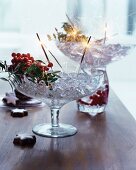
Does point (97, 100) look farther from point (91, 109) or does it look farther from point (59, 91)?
point (59, 91)

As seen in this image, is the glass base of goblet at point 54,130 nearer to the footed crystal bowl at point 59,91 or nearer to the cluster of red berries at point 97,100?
the footed crystal bowl at point 59,91

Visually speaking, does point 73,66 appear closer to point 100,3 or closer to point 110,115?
point 110,115

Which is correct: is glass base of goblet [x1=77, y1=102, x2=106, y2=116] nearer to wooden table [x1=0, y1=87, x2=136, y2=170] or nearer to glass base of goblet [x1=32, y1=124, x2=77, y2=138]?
wooden table [x1=0, y1=87, x2=136, y2=170]

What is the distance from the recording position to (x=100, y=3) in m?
3.61

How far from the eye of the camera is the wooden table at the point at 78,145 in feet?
2.45

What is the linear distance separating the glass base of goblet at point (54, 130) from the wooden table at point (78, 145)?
0.02 metres

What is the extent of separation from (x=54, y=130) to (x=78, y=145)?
0.12 m

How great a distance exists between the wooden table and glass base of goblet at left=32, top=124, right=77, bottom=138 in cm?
2

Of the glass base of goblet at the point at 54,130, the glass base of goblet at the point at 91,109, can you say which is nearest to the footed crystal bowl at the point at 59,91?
the glass base of goblet at the point at 54,130

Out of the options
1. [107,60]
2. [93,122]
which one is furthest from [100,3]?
[93,122]

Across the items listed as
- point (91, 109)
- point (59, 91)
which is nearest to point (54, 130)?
point (59, 91)

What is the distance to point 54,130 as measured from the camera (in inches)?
38.4

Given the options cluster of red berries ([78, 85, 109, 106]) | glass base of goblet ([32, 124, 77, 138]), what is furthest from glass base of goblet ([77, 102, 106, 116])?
glass base of goblet ([32, 124, 77, 138])

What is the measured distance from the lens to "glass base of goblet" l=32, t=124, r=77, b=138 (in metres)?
0.94
